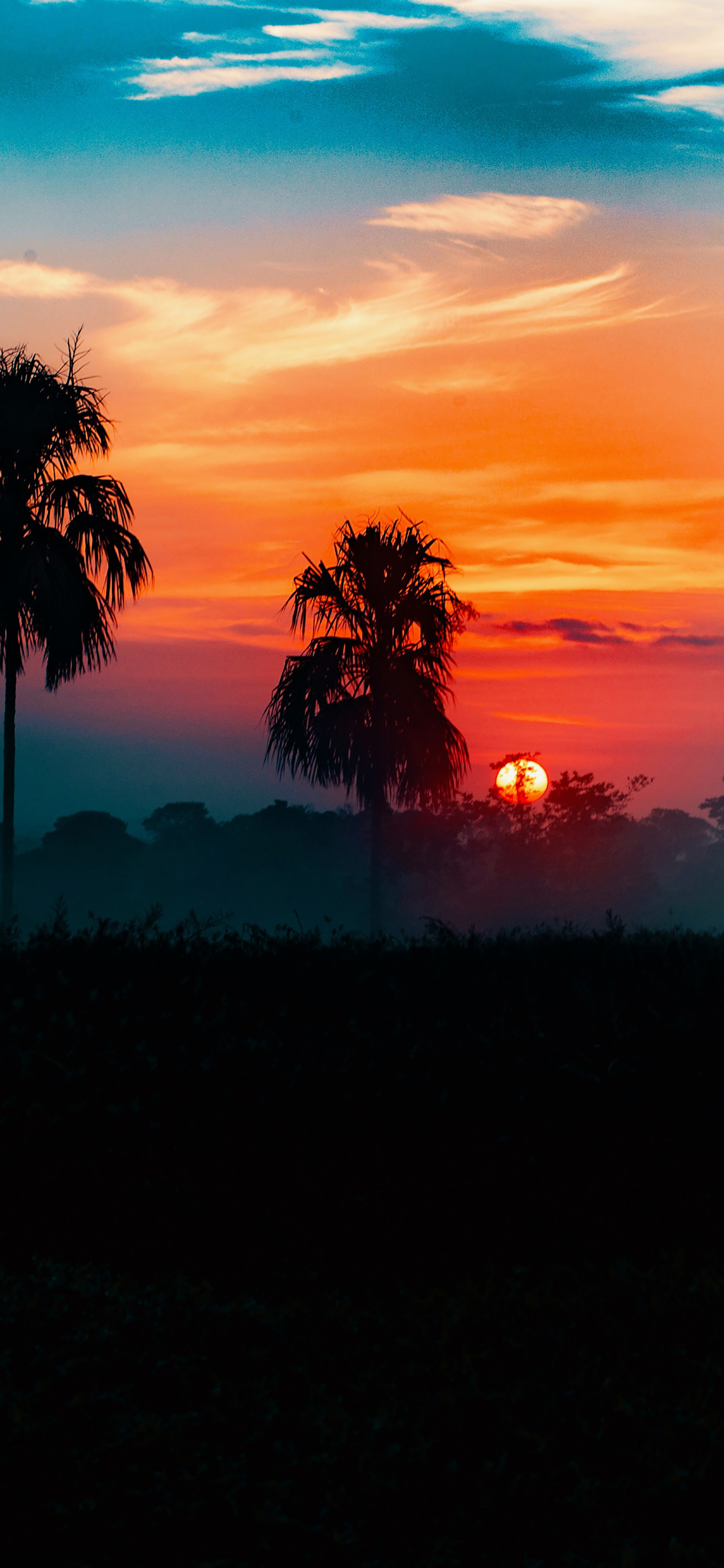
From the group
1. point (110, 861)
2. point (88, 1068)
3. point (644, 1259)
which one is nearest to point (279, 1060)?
point (88, 1068)

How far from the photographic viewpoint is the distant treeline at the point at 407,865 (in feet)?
167

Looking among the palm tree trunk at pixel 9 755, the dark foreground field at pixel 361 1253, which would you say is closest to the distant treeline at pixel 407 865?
the palm tree trunk at pixel 9 755

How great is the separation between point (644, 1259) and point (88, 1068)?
129 inches

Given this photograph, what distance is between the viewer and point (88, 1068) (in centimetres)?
704

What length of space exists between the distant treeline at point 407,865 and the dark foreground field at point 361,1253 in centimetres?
3452

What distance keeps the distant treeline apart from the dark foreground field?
34519mm

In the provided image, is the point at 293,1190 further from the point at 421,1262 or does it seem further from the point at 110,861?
the point at 110,861

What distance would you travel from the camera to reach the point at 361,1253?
6105 millimetres

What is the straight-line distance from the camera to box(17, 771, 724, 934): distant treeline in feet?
167

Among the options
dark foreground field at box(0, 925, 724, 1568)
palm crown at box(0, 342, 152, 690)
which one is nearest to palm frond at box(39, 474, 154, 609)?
palm crown at box(0, 342, 152, 690)

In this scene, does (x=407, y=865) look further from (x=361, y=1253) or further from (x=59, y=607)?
(x=361, y=1253)

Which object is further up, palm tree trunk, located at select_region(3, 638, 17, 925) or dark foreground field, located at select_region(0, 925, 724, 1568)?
palm tree trunk, located at select_region(3, 638, 17, 925)

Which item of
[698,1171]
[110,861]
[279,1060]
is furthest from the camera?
[110,861]

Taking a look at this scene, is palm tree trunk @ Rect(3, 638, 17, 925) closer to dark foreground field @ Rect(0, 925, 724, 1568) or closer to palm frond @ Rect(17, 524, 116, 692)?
palm frond @ Rect(17, 524, 116, 692)
